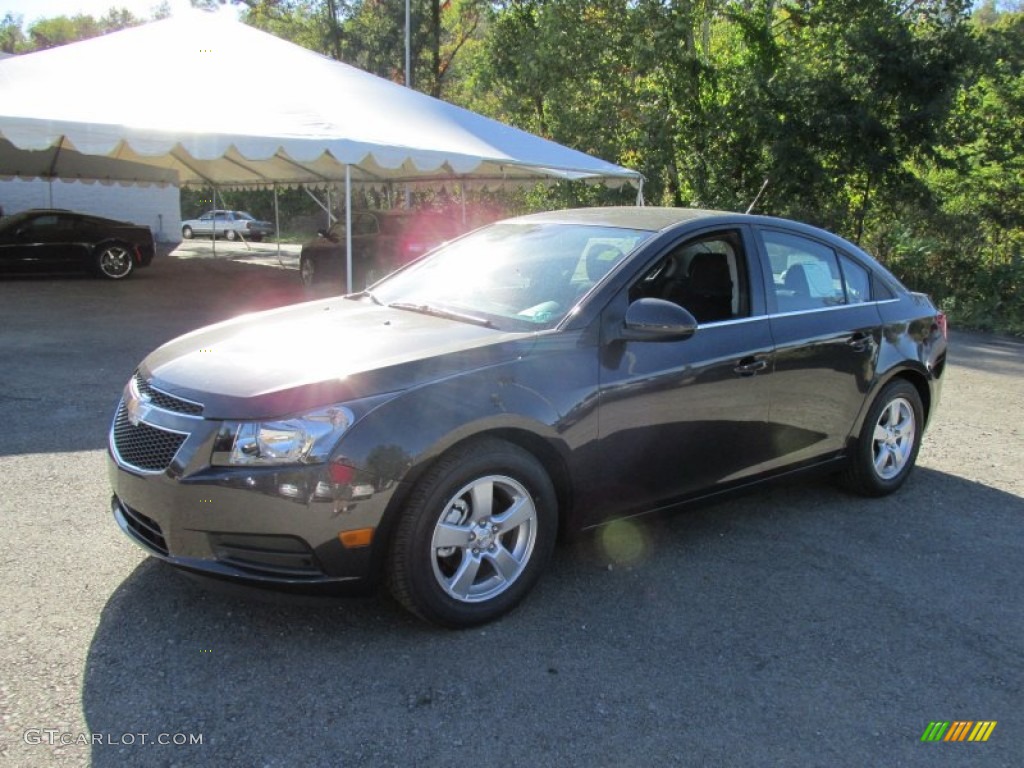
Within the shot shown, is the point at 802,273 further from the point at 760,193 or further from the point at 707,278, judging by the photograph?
the point at 760,193

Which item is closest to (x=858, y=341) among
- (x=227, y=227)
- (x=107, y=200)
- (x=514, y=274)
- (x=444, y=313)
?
(x=514, y=274)

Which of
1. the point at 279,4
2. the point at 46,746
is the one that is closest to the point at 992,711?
the point at 46,746

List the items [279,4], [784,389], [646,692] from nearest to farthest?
1. [646,692]
2. [784,389]
3. [279,4]

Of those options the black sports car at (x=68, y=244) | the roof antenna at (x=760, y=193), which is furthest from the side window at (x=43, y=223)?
the roof antenna at (x=760, y=193)

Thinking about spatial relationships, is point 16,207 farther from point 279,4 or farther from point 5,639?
point 5,639

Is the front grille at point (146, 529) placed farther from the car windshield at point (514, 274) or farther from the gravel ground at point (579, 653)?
the car windshield at point (514, 274)

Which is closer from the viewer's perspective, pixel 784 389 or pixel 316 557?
pixel 316 557

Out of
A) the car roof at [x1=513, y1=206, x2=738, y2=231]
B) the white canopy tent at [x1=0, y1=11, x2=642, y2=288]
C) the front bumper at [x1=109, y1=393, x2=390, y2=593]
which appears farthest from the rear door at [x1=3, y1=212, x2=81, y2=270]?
the front bumper at [x1=109, y1=393, x2=390, y2=593]

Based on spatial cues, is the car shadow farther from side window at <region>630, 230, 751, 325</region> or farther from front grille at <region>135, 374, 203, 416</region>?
side window at <region>630, 230, 751, 325</region>

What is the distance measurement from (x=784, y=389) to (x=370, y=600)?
2322mm

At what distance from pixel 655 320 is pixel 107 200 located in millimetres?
30060

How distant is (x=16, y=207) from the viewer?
26.3 metres

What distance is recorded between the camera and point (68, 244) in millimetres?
15773

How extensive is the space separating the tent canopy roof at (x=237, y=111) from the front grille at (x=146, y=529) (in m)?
7.09
